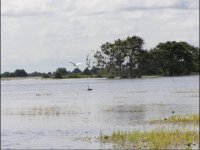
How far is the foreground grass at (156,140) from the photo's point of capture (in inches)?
1027

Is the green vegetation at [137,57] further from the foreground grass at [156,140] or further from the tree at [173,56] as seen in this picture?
the foreground grass at [156,140]

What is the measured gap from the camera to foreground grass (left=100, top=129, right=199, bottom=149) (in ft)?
85.6

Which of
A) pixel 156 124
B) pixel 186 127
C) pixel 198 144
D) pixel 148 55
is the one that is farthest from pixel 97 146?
pixel 148 55

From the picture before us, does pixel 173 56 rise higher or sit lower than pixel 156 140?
higher

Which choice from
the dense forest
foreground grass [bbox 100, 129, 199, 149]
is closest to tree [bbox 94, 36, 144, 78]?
the dense forest

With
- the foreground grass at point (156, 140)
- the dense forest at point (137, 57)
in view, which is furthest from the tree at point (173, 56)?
the foreground grass at point (156, 140)

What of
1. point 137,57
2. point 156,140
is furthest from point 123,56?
point 156,140

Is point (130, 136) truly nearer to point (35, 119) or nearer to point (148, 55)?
point (35, 119)

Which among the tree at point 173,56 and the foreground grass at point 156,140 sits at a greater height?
the tree at point 173,56

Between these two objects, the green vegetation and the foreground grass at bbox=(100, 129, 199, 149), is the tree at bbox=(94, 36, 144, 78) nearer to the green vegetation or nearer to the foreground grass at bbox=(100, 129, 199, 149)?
the green vegetation

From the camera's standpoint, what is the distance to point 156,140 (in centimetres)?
2689

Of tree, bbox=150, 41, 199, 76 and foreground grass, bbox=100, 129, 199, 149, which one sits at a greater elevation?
tree, bbox=150, 41, 199, 76

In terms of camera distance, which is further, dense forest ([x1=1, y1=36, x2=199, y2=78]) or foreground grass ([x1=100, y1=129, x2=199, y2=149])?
dense forest ([x1=1, y1=36, x2=199, y2=78])

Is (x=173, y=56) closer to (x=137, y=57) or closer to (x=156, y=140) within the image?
(x=137, y=57)
